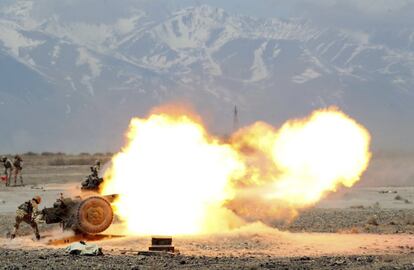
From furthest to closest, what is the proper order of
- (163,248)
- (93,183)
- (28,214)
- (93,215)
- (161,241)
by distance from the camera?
(93,183) → (93,215) → (28,214) → (161,241) → (163,248)

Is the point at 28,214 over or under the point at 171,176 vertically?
under

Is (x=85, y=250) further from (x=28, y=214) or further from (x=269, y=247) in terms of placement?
(x=269, y=247)

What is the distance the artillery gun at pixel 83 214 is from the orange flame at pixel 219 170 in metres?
1.69

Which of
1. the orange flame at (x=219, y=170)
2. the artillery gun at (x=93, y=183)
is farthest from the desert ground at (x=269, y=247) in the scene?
the artillery gun at (x=93, y=183)

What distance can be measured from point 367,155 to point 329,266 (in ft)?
43.5

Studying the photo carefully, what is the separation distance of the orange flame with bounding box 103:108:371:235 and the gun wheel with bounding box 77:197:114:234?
1.62m

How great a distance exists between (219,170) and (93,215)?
20.9 feet

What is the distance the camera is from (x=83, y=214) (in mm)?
28594

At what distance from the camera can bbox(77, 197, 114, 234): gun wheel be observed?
2852 centimetres

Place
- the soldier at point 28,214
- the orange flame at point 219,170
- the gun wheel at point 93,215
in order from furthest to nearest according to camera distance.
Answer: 1. the orange flame at point 219,170
2. the gun wheel at point 93,215
3. the soldier at point 28,214

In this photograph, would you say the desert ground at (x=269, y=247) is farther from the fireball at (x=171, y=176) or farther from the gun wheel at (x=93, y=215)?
the fireball at (x=171, y=176)

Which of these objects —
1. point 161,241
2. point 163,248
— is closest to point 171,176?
point 161,241

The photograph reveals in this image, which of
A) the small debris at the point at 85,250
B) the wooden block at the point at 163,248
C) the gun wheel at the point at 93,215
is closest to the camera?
the small debris at the point at 85,250

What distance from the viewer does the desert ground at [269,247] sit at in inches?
863
